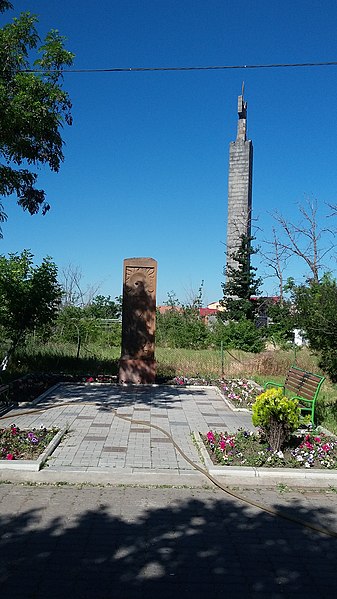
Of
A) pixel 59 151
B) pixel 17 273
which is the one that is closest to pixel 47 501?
pixel 59 151

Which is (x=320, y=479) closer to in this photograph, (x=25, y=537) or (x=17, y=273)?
(x=25, y=537)

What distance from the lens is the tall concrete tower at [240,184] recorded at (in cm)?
3319

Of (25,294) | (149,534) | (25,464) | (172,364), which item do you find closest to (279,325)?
(172,364)

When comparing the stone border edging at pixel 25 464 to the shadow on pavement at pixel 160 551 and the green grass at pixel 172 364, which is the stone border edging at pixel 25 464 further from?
the green grass at pixel 172 364

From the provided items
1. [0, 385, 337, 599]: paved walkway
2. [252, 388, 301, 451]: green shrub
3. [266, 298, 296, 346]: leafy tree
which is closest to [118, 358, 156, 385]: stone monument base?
[0, 385, 337, 599]: paved walkway

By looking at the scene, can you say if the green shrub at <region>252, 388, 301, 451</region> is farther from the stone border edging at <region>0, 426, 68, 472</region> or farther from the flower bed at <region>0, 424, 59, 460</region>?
the flower bed at <region>0, 424, 59, 460</region>

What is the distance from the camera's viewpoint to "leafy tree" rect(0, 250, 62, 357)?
431 inches

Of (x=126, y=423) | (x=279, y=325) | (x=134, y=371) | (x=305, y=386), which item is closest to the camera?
(x=126, y=423)

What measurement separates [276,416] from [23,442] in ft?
10.2

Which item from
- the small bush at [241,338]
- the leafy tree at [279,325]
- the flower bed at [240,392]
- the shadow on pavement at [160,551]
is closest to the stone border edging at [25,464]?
the shadow on pavement at [160,551]

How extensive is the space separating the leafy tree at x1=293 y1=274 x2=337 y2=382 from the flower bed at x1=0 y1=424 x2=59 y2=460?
4639mm

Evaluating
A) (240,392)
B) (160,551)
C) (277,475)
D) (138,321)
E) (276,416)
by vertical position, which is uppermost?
(138,321)

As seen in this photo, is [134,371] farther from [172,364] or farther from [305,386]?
[305,386]

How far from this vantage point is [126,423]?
25.5 feet
